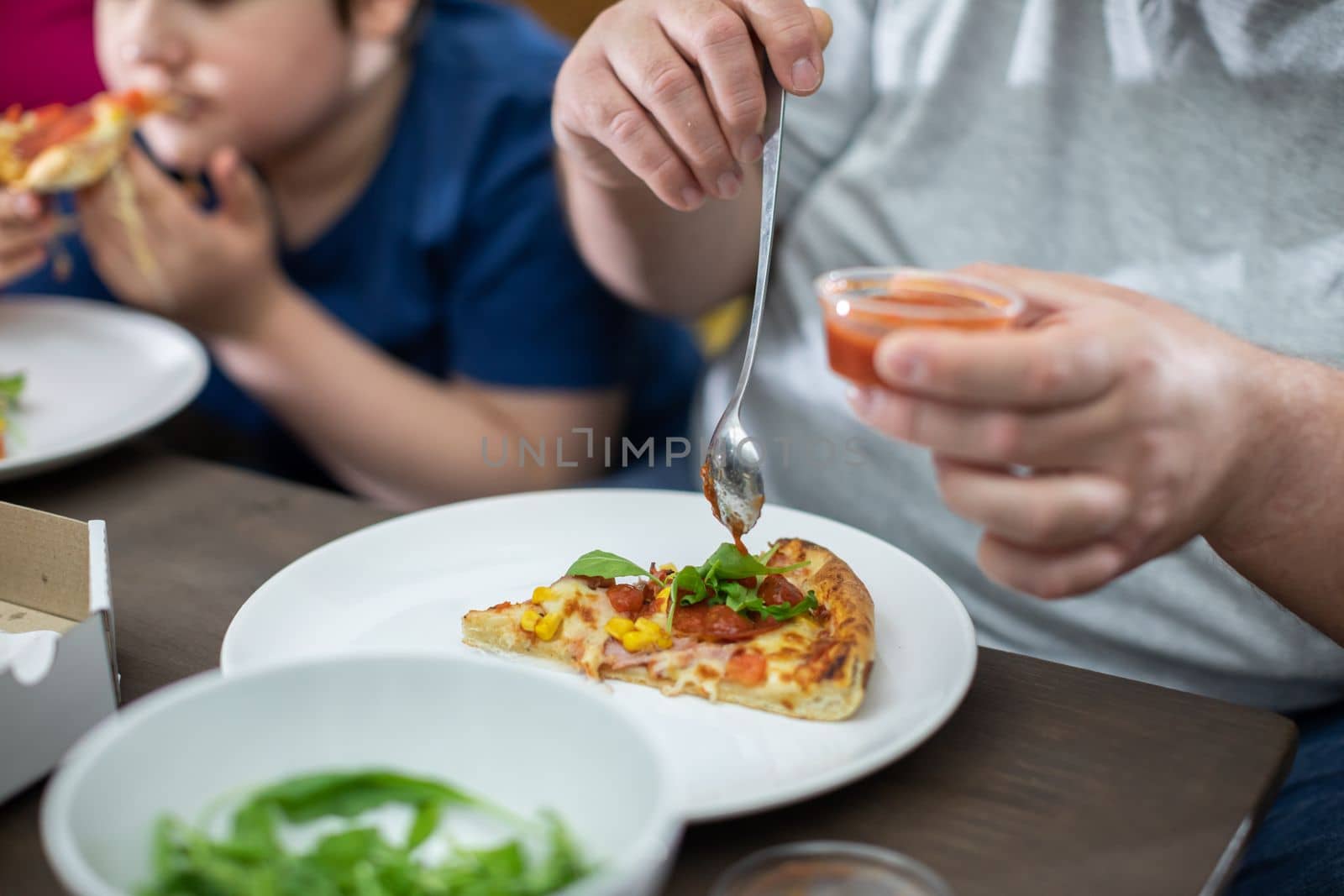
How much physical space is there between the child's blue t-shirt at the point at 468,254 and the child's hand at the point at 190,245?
24cm

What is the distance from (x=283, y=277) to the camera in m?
2.38

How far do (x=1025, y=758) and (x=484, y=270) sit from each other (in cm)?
171

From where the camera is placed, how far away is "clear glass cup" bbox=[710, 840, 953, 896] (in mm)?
689

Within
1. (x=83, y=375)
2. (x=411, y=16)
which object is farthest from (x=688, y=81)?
(x=411, y=16)

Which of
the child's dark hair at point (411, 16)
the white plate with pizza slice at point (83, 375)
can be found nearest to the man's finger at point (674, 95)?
the white plate with pizza slice at point (83, 375)

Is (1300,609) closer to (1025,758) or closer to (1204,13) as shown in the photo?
(1025,758)

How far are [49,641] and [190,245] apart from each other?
147 cm

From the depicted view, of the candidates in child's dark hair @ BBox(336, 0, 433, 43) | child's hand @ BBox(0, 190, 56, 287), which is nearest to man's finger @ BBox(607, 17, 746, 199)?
child's dark hair @ BBox(336, 0, 433, 43)

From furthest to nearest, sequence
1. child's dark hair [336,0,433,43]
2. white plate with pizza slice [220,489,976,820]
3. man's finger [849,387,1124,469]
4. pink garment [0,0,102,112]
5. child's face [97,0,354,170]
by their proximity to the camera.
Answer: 1. pink garment [0,0,102,112]
2. child's dark hair [336,0,433,43]
3. child's face [97,0,354,170]
4. white plate with pizza slice [220,489,976,820]
5. man's finger [849,387,1124,469]

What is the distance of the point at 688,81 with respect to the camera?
115 centimetres

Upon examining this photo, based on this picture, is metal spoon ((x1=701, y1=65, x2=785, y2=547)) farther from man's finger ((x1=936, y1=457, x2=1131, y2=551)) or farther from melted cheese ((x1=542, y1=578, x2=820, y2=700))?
man's finger ((x1=936, y1=457, x2=1131, y2=551))

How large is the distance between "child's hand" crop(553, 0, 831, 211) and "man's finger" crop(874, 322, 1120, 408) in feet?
1.56

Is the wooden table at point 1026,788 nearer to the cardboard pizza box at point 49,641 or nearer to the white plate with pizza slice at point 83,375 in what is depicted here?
the cardboard pizza box at point 49,641

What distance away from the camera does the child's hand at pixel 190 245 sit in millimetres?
2133
